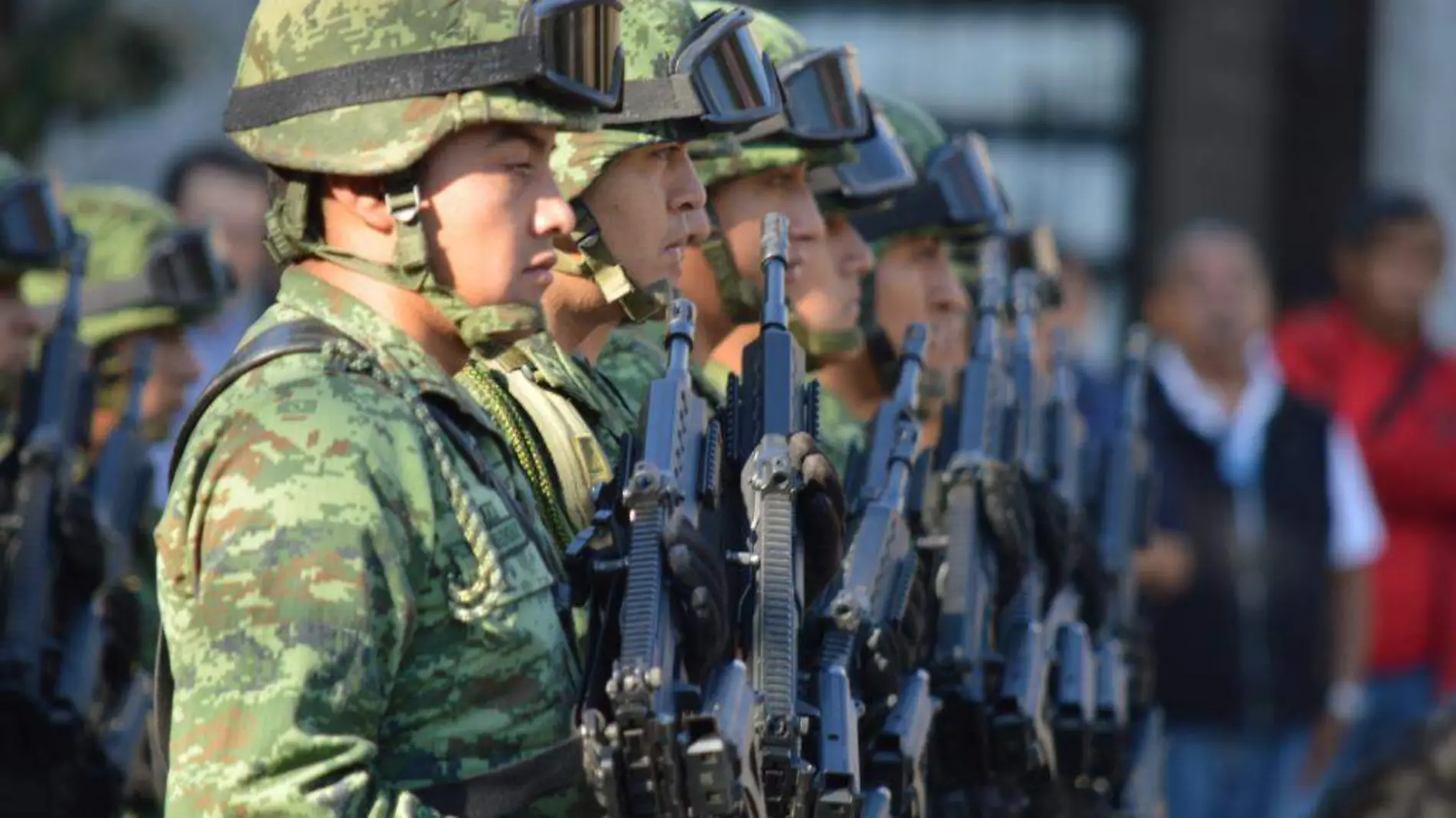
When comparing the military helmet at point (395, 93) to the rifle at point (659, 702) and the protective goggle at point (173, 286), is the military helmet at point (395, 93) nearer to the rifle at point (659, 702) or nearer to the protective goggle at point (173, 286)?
the rifle at point (659, 702)

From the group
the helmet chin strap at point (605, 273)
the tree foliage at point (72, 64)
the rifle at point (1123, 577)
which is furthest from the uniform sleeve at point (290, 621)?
the tree foliage at point (72, 64)

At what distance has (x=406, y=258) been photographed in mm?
4730

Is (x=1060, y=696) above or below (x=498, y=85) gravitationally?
below

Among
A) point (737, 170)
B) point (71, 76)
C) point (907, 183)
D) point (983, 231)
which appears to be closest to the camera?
point (737, 170)

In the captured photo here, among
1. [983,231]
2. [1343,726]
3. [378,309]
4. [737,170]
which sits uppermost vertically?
[378,309]

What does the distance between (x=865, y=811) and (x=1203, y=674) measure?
→ 5.14 metres

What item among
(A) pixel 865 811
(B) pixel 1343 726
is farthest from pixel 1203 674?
(A) pixel 865 811

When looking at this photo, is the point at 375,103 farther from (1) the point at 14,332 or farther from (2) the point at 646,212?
(1) the point at 14,332

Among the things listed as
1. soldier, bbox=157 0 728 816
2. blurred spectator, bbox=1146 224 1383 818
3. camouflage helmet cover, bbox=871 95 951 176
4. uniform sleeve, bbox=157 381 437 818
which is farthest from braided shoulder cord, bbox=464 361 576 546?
blurred spectator, bbox=1146 224 1383 818

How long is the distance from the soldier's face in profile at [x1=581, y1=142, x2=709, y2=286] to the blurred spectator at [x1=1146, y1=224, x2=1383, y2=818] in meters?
4.96

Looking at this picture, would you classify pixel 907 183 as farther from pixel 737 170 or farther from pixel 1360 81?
pixel 1360 81

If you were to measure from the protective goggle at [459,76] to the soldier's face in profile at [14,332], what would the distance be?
320 centimetres

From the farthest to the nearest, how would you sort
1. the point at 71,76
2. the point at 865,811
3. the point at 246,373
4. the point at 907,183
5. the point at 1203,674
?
the point at 71,76 < the point at 1203,674 < the point at 907,183 < the point at 865,811 < the point at 246,373

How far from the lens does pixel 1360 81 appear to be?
1534 cm
